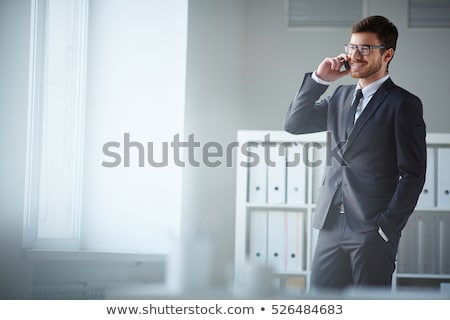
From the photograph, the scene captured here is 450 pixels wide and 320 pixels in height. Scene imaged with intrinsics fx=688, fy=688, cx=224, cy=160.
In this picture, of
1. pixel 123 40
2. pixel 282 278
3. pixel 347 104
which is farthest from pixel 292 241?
pixel 123 40

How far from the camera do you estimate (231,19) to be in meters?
3.23

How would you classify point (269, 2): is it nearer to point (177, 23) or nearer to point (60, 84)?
point (177, 23)

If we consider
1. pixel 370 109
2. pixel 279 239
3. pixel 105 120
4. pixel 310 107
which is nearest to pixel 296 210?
pixel 279 239

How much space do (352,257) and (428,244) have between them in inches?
25.5

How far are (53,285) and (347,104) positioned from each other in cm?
138

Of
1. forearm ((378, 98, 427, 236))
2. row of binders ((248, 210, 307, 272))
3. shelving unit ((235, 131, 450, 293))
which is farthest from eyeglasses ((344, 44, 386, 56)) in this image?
row of binders ((248, 210, 307, 272))

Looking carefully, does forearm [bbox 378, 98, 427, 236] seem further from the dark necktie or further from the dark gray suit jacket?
the dark necktie

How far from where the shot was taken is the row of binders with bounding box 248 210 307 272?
3.07 meters

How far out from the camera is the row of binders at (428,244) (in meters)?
3.09

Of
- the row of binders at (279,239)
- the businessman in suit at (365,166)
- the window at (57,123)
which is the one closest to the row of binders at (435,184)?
the businessman in suit at (365,166)

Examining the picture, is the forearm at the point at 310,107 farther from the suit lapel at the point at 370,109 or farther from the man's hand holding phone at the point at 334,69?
the suit lapel at the point at 370,109

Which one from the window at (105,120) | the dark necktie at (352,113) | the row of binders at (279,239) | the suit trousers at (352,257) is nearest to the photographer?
the suit trousers at (352,257)

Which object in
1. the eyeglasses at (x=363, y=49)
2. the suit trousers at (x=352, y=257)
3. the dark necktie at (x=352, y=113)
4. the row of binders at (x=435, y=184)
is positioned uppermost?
the eyeglasses at (x=363, y=49)

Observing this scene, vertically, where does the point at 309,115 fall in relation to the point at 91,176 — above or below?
above
